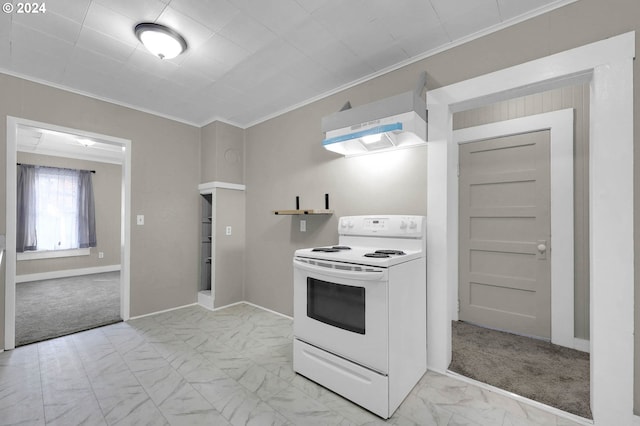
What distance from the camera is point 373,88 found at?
2613mm

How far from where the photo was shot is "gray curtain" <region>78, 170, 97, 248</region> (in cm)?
579

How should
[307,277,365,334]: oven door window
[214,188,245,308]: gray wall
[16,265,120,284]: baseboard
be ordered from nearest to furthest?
[307,277,365,334]: oven door window, [214,188,245,308]: gray wall, [16,265,120,284]: baseboard

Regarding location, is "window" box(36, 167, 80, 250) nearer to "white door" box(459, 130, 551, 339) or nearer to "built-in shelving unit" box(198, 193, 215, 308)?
"built-in shelving unit" box(198, 193, 215, 308)

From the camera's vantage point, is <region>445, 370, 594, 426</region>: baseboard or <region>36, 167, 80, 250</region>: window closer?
<region>445, 370, 594, 426</region>: baseboard

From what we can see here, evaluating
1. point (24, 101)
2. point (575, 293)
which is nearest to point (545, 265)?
point (575, 293)

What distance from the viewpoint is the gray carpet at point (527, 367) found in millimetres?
1890

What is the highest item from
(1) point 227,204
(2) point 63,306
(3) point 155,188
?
(3) point 155,188

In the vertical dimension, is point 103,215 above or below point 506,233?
above

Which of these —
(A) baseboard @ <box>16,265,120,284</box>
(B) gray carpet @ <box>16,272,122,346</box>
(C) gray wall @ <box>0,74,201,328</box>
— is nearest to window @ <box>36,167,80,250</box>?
(A) baseboard @ <box>16,265,120,284</box>

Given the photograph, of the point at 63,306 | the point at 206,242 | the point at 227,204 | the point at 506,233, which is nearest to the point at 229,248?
the point at 206,242

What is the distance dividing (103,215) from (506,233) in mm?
7207

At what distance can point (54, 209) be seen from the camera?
5.54 metres

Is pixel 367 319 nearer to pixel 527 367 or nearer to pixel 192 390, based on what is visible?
pixel 192 390

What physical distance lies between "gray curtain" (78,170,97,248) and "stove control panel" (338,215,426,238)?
5798mm
